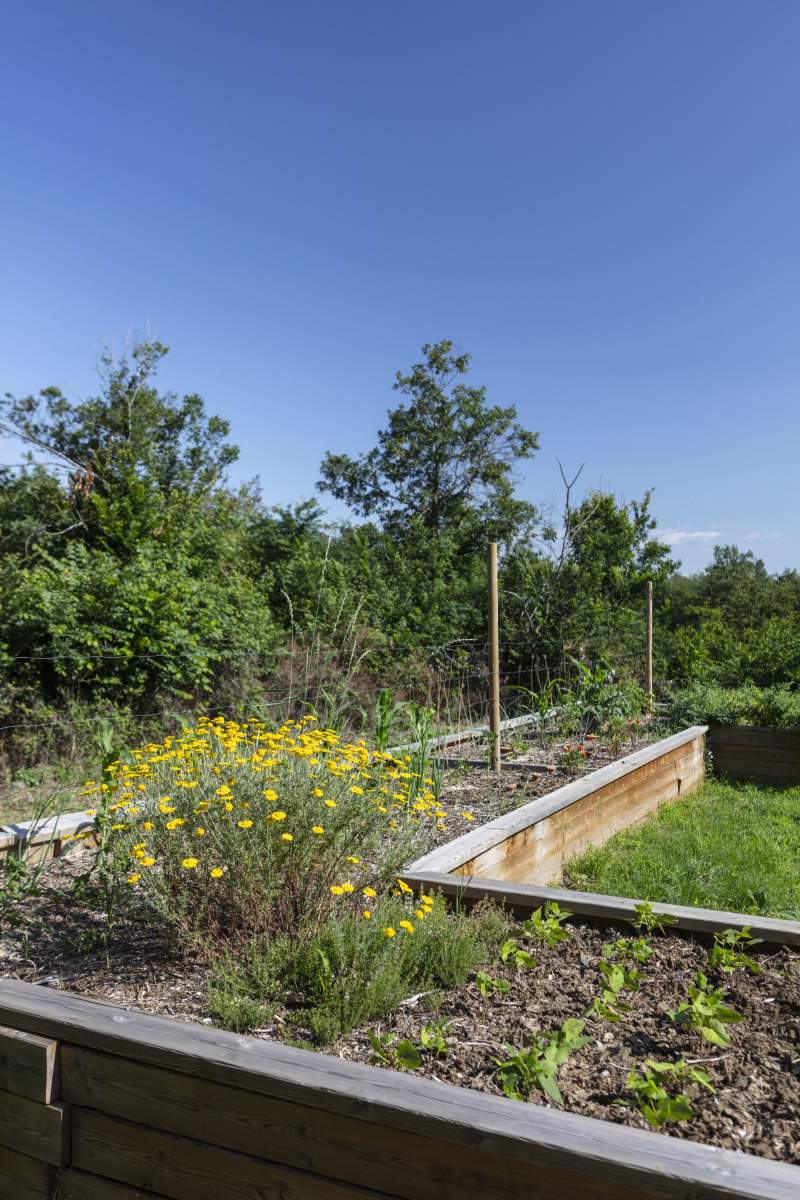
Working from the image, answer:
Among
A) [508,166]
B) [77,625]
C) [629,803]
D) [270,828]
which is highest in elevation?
[508,166]

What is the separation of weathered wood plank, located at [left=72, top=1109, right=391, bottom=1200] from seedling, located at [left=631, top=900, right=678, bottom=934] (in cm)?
147

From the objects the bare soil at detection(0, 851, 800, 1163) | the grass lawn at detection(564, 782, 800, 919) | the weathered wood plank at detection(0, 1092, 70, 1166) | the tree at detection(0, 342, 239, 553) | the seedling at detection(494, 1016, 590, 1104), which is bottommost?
the grass lawn at detection(564, 782, 800, 919)

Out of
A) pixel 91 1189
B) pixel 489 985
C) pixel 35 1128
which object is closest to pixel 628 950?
pixel 489 985

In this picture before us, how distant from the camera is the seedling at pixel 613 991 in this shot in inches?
76.0

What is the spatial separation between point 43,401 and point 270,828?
57.2 feet

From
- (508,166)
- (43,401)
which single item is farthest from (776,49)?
(43,401)

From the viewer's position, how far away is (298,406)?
13781 millimetres

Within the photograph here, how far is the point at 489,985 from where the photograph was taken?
7.23 feet

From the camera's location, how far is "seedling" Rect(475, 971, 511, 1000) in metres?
2.15

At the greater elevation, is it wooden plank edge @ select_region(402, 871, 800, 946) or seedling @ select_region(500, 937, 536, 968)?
wooden plank edge @ select_region(402, 871, 800, 946)

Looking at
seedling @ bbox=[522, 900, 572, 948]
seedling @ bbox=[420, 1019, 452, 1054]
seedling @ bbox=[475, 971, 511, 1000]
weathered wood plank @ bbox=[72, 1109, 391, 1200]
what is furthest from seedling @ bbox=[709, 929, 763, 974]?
weathered wood plank @ bbox=[72, 1109, 391, 1200]

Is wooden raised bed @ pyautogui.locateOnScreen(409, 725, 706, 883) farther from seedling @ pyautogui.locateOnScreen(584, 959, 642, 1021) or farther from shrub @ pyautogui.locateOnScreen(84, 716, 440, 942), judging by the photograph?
seedling @ pyautogui.locateOnScreen(584, 959, 642, 1021)

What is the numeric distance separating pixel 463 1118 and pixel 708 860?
3.37 metres

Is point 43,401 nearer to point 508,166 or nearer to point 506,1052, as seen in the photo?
point 508,166
